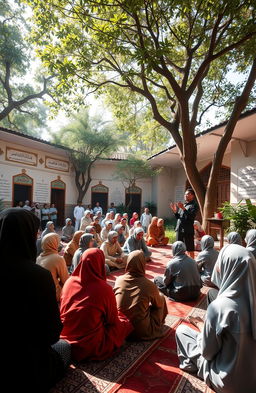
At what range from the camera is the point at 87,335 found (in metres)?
2.25

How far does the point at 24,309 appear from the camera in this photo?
5.05ft

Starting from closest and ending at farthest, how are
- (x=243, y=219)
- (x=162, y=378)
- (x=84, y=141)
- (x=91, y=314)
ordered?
(x=162, y=378) → (x=91, y=314) → (x=243, y=219) → (x=84, y=141)

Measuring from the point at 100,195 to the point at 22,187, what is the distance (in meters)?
4.65

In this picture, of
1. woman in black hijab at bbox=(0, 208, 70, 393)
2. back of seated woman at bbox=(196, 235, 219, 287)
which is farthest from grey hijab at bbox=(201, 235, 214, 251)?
woman in black hijab at bbox=(0, 208, 70, 393)

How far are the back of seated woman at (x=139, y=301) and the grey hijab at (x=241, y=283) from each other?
1012 millimetres

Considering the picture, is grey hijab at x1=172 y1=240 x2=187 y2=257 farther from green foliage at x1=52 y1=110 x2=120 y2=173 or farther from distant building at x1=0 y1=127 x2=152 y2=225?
green foliage at x1=52 y1=110 x2=120 y2=173

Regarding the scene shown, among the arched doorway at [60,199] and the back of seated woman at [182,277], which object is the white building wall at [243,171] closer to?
the back of seated woman at [182,277]

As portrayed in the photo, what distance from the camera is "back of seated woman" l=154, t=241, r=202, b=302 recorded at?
3725 mm

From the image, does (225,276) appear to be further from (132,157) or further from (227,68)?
(132,157)

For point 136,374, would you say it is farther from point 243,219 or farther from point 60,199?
point 60,199

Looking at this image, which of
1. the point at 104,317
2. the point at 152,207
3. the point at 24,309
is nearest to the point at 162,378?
the point at 104,317

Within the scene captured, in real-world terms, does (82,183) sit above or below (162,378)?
above

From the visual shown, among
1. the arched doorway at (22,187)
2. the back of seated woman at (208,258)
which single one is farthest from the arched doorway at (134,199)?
the back of seated woman at (208,258)

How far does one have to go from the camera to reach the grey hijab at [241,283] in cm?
166
